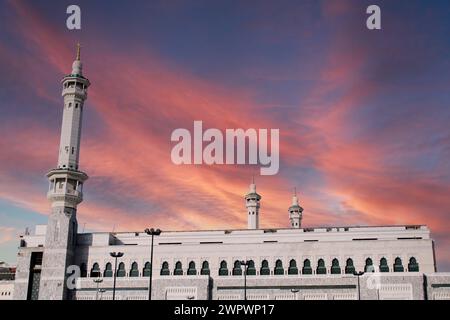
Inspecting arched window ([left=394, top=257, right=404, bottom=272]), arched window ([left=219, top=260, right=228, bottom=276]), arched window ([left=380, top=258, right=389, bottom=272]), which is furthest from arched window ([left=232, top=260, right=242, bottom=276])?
arched window ([left=394, top=257, right=404, bottom=272])

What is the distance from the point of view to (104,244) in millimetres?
76438

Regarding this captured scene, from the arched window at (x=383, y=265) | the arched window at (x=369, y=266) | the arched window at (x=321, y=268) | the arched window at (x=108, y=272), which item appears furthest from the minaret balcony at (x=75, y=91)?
the arched window at (x=383, y=265)

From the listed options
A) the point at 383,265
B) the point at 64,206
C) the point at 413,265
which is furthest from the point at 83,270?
the point at 413,265

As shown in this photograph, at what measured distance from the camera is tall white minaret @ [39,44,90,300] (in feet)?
236

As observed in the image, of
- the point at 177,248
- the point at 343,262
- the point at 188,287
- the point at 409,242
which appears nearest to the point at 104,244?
the point at 177,248

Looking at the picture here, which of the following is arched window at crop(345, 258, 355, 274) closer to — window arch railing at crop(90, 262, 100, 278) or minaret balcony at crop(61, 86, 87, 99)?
window arch railing at crop(90, 262, 100, 278)

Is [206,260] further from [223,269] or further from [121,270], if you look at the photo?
[121,270]

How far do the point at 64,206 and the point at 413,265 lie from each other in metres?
48.8

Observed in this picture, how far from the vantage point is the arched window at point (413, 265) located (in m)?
65.4

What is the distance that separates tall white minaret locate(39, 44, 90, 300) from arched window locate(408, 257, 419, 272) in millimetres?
46830

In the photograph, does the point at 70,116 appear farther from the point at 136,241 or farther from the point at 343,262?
the point at 343,262

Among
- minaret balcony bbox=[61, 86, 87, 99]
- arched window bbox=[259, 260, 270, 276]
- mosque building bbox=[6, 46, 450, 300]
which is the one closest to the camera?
mosque building bbox=[6, 46, 450, 300]

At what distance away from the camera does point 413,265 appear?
65688 millimetres

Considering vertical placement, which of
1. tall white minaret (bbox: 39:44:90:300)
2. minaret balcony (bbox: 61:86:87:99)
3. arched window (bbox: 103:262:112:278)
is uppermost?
minaret balcony (bbox: 61:86:87:99)
